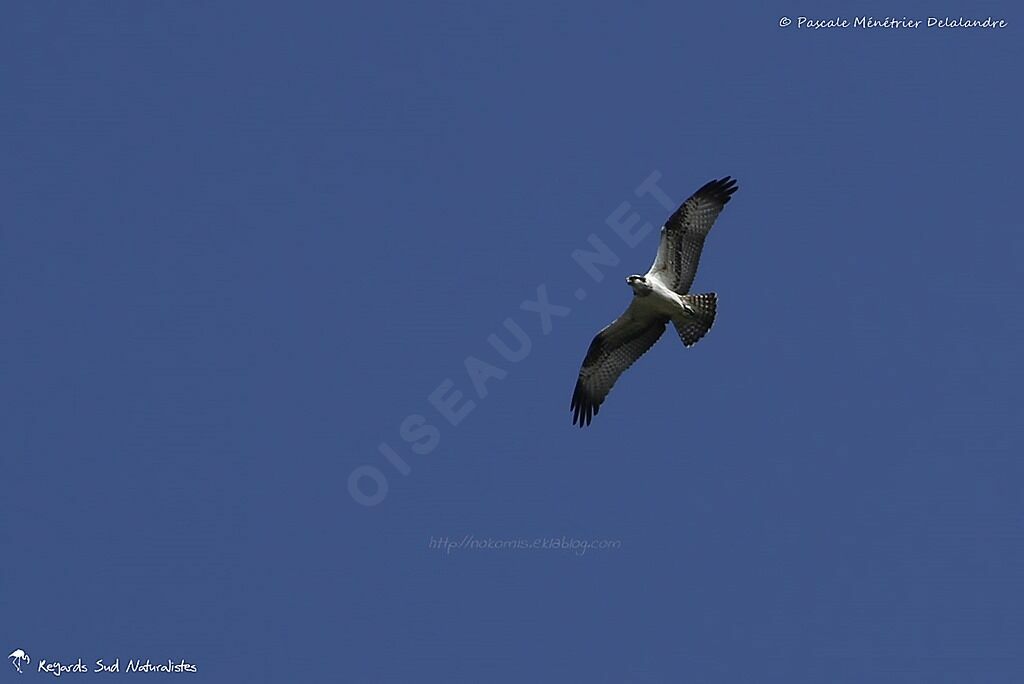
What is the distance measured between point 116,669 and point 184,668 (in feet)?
2.49

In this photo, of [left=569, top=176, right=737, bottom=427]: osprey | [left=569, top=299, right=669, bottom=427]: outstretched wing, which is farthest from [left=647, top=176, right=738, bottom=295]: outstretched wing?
[left=569, top=299, right=669, bottom=427]: outstretched wing

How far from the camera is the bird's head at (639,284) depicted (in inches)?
675

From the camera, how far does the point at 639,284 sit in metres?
17.2

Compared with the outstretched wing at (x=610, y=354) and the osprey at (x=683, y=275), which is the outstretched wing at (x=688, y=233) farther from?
the outstretched wing at (x=610, y=354)

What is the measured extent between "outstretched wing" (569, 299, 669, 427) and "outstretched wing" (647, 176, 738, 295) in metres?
0.63

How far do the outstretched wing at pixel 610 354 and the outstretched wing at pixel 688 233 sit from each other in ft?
2.06

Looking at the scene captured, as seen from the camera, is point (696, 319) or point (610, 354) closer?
point (696, 319)

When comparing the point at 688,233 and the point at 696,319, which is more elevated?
the point at 688,233

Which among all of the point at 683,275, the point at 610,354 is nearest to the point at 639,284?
the point at 683,275

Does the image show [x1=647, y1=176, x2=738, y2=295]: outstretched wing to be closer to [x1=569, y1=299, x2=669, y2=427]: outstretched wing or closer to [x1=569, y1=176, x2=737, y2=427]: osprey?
[x1=569, y1=176, x2=737, y2=427]: osprey

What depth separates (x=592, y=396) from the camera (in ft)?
61.7

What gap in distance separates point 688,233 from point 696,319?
1037mm

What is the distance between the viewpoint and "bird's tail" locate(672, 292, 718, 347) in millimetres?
17453

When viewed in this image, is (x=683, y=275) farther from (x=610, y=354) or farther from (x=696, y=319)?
(x=610, y=354)
